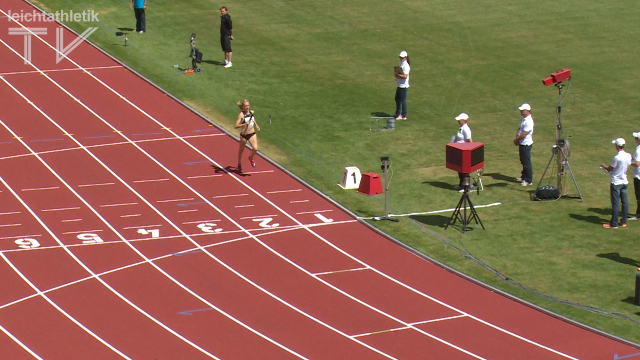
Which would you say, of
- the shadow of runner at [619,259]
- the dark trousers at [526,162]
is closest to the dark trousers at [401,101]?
the dark trousers at [526,162]

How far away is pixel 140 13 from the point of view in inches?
1332

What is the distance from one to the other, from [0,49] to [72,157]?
30.1 feet

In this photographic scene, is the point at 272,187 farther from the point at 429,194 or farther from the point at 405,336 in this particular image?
the point at 405,336

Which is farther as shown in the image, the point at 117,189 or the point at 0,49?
the point at 0,49

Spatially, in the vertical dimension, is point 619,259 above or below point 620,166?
below

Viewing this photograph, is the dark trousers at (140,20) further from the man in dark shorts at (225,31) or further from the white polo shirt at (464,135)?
the white polo shirt at (464,135)

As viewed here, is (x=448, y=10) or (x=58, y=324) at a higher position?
(x=448, y=10)

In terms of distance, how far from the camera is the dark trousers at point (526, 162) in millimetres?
23906

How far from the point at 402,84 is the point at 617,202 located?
303 inches

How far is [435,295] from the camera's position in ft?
63.2

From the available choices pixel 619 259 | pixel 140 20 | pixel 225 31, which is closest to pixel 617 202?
pixel 619 259

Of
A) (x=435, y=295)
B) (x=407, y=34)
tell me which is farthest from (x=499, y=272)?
(x=407, y=34)

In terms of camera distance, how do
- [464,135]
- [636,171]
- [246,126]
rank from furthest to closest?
[246,126], [464,135], [636,171]

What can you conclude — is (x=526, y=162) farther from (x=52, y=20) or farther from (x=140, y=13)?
(x=52, y=20)
